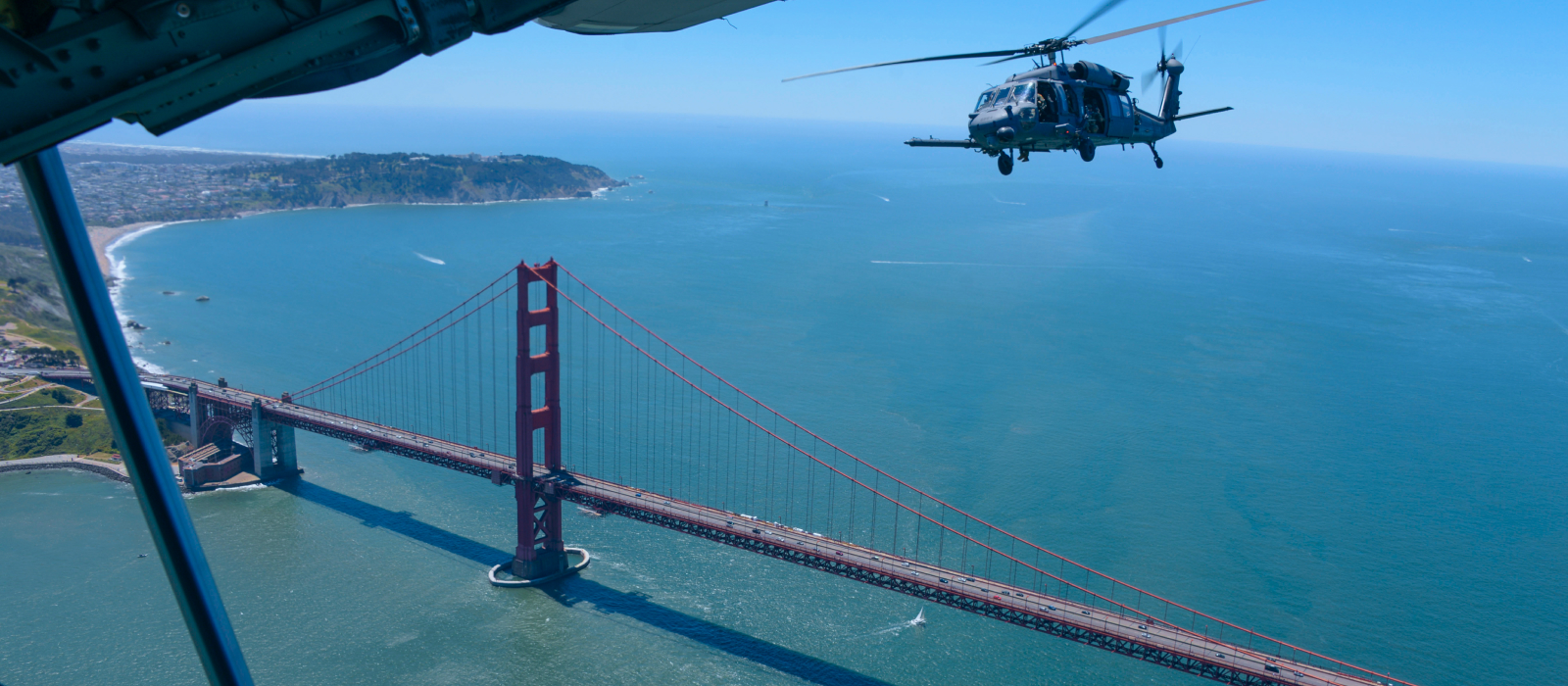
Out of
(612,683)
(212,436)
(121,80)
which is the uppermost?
(121,80)

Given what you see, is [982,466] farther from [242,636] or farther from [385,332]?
[385,332]

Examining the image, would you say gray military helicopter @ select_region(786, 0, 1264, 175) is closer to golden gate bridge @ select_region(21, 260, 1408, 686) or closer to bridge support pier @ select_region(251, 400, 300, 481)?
golden gate bridge @ select_region(21, 260, 1408, 686)

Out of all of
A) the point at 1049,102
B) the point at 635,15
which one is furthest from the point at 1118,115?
the point at 635,15

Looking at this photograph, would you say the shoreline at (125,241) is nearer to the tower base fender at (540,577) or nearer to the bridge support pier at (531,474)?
the bridge support pier at (531,474)

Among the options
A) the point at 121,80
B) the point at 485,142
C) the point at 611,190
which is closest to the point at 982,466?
the point at 121,80

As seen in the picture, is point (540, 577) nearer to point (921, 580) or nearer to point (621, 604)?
point (621, 604)

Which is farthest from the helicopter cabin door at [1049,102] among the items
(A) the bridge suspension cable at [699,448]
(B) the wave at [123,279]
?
(B) the wave at [123,279]

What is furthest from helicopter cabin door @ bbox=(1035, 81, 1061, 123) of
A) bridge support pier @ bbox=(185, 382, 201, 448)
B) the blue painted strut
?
bridge support pier @ bbox=(185, 382, 201, 448)
